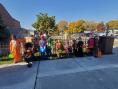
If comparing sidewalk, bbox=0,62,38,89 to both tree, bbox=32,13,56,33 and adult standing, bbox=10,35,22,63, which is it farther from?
tree, bbox=32,13,56,33

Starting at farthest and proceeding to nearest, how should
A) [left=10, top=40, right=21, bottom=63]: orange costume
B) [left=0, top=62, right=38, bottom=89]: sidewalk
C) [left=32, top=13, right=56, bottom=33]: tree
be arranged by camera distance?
[left=32, top=13, right=56, bottom=33]: tree
[left=10, top=40, right=21, bottom=63]: orange costume
[left=0, top=62, right=38, bottom=89]: sidewalk

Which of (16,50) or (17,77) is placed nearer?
(17,77)

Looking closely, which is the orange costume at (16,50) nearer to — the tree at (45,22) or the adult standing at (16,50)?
the adult standing at (16,50)

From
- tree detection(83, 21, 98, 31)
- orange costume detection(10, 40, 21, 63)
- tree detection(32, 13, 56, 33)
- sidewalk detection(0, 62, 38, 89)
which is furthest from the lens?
tree detection(83, 21, 98, 31)

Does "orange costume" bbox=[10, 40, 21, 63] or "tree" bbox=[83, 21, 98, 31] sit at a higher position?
"tree" bbox=[83, 21, 98, 31]

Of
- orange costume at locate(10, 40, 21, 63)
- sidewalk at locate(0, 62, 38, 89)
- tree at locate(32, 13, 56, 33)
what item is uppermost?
tree at locate(32, 13, 56, 33)

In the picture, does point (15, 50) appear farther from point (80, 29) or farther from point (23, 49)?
point (80, 29)

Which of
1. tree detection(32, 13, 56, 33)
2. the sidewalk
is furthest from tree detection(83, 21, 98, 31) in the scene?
the sidewalk

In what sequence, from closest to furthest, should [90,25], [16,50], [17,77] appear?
[17,77] < [16,50] < [90,25]

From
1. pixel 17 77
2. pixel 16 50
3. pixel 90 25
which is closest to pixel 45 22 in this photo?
pixel 16 50

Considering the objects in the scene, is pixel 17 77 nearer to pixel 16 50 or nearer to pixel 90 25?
pixel 16 50

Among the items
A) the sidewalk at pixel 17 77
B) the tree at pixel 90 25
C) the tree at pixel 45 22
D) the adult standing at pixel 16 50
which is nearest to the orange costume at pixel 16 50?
the adult standing at pixel 16 50

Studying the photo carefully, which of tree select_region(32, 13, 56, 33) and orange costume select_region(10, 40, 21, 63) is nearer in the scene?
orange costume select_region(10, 40, 21, 63)

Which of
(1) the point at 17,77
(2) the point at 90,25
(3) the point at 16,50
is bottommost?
(1) the point at 17,77
